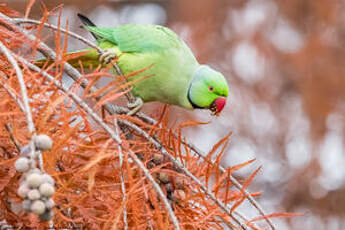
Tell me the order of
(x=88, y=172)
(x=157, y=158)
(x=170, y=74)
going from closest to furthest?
(x=88, y=172) < (x=157, y=158) < (x=170, y=74)

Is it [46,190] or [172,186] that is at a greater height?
[172,186]

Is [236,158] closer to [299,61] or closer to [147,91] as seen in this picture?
[299,61]

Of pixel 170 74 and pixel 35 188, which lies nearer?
pixel 35 188

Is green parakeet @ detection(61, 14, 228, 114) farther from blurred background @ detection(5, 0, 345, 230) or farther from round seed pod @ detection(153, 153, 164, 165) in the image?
blurred background @ detection(5, 0, 345, 230)

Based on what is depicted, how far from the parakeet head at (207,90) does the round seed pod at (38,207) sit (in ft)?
3.85

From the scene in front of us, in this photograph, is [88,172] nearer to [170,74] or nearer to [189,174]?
[189,174]

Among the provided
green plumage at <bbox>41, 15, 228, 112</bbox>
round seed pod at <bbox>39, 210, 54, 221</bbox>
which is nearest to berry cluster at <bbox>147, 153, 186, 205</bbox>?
round seed pod at <bbox>39, 210, 54, 221</bbox>

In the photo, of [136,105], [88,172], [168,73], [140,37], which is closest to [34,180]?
[88,172]

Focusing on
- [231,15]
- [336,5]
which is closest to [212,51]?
[231,15]

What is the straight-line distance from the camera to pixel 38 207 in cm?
59

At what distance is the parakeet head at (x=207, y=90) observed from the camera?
1.74 m

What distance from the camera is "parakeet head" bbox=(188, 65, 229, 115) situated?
68.5 inches

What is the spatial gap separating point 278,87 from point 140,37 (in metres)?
2.30

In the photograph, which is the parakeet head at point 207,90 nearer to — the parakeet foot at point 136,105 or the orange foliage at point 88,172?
the parakeet foot at point 136,105
